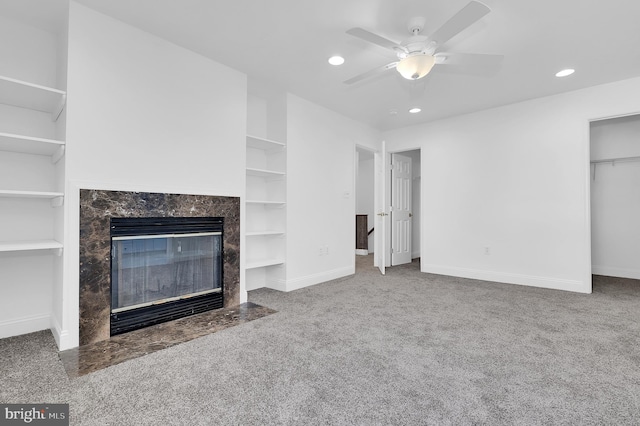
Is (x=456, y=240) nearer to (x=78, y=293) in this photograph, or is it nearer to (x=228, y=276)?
(x=228, y=276)

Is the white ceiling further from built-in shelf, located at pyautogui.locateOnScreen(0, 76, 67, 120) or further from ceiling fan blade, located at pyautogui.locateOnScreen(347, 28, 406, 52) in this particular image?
built-in shelf, located at pyautogui.locateOnScreen(0, 76, 67, 120)

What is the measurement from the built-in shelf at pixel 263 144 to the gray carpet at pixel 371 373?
6.43 feet

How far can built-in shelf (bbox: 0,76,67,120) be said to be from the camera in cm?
211

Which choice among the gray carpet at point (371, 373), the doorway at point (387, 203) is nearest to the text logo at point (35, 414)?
the gray carpet at point (371, 373)

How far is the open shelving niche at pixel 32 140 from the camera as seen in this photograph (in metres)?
2.09

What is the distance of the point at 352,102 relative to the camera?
4297mm

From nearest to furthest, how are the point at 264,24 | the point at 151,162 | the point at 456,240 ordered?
the point at 264,24 < the point at 151,162 < the point at 456,240

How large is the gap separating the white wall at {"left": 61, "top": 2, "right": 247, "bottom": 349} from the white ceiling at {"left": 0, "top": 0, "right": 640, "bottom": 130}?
18cm

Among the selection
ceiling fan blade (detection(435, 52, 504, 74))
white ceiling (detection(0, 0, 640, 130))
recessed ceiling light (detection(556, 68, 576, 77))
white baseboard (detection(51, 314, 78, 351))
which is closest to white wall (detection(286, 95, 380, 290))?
white ceiling (detection(0, 0, 640, 130))

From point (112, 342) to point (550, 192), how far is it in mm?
5096

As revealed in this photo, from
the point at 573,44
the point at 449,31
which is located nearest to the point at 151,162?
the point at 449,31

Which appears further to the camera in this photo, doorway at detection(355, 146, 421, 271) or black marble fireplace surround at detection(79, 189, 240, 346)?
doorway at detection(355, 146, 421, 271)

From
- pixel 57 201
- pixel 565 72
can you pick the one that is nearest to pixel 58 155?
pixel 57 201

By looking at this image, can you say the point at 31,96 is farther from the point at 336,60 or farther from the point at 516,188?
the point at 516,188
